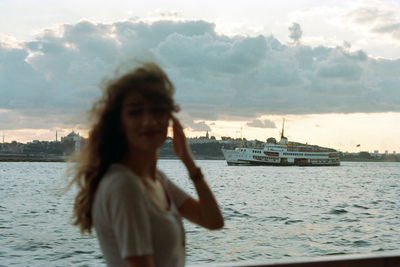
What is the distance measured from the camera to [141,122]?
0.95 m

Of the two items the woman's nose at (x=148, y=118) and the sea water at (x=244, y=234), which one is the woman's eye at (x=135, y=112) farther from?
the sea water at (x=244, y=234)

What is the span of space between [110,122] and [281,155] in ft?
229

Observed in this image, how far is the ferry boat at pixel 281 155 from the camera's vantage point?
68188mm

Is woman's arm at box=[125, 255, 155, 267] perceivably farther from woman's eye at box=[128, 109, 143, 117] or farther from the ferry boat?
the ferry boat

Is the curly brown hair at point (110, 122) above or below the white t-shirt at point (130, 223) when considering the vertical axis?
above

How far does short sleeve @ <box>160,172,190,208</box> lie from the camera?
1.14 metres

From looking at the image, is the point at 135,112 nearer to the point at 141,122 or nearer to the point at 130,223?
the point at 141,122

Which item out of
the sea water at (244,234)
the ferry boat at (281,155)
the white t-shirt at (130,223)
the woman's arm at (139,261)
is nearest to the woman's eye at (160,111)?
the white t-shirt at (130,223)

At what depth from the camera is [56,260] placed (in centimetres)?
1005

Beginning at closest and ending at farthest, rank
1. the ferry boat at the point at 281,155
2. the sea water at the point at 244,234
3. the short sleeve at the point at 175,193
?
the short sleeve at the point at 175,193 < the sea water at the point at 244,234 < the ferry boat at the point at 281,155

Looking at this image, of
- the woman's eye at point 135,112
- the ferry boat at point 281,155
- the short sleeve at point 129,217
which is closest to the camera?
the short sleeve at point 129,217

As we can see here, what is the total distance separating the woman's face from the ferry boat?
67198 mm

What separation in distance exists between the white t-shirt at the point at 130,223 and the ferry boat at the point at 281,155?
6721 centimetres

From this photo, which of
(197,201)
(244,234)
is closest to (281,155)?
(244,234)
